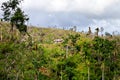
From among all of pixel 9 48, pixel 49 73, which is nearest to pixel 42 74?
pixel 49 73

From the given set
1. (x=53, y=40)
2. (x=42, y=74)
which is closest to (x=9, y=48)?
(x=42, y=74)

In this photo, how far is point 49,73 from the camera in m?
106

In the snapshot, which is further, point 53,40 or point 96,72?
point 53,40

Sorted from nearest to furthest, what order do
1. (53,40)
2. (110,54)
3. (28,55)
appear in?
(28,55) → (110,54) → (53,40)

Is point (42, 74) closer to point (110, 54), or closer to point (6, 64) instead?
point (110, 54)

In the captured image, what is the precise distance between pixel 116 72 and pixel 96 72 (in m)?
5.60

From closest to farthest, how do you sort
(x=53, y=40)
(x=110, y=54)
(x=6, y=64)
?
(x=6, y=64), (x=110, y=54), (x=53, y=40)

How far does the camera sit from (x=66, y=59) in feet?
333

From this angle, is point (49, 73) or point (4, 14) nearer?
point (4, 14)

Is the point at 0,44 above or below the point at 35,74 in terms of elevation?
above

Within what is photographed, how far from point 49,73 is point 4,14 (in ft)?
77.1

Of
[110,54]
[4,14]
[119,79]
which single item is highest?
[4,14]

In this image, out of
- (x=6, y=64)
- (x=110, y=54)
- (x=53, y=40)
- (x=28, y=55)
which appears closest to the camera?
(x=6, y=64)

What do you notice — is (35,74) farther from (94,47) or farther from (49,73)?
(94,47)
